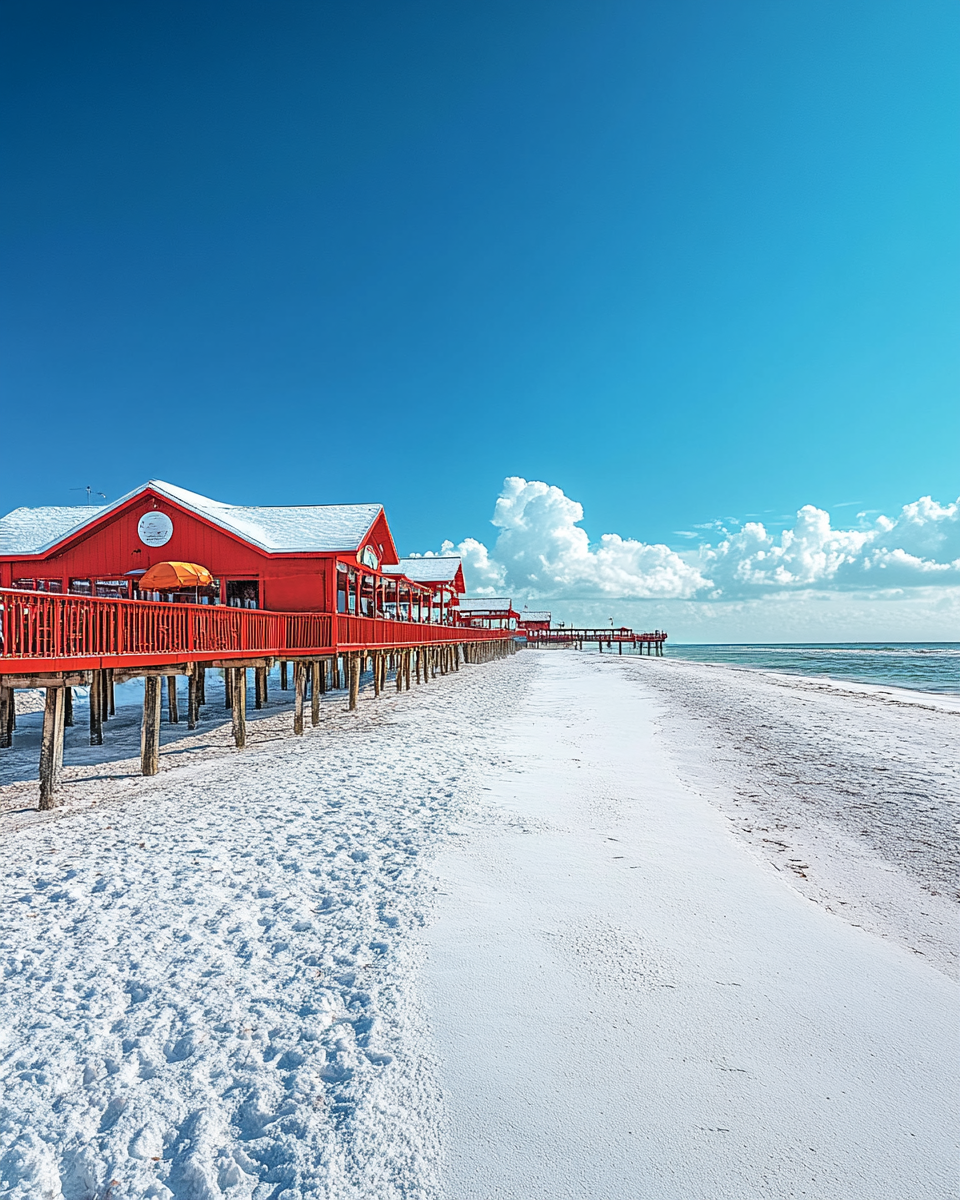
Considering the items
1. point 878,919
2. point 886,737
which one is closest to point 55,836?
point 878,919

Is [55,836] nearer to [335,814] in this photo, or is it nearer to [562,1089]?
[335,814]

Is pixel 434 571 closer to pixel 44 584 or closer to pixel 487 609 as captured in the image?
pixel 44 584

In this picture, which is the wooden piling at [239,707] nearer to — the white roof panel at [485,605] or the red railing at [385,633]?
the red railing at [385,633]

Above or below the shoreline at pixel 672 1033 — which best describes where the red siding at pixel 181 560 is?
above

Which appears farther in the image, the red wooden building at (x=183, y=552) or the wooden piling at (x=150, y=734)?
the red wooden building at (x=183, y=552)

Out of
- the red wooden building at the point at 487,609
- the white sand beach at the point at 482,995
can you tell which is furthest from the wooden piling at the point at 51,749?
the red wooden building at the point at 487,609

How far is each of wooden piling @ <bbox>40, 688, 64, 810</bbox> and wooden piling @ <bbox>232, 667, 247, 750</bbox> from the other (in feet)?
12.3

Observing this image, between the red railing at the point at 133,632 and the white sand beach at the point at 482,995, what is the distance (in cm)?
207

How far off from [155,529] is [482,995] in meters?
17.7

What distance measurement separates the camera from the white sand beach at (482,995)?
255 cm

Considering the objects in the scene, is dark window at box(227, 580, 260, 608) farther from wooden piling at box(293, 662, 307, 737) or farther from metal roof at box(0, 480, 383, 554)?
wooden piling at box(293, 662, 307, 737)

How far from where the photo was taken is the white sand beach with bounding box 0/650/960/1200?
2.55 meters

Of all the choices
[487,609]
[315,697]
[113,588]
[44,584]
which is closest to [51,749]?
[315,697]

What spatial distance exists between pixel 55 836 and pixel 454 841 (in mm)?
4113
